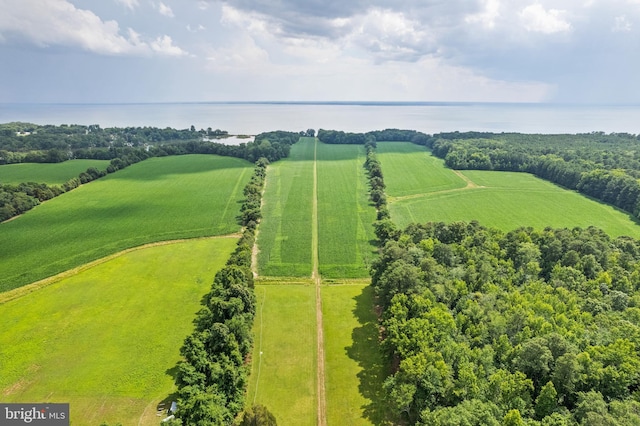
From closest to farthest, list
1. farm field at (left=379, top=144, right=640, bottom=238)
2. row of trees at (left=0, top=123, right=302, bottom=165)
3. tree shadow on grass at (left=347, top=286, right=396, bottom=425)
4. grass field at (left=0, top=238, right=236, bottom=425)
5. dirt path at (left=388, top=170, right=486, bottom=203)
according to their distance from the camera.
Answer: tree shadow on grass at (left=347, top=286, right=396, bottom=425) < grass field at (left=0, top=238, right=236, bottom=425) < farm field at (left=379, top=144, right=640, bottom=238) < dirt path at (left=388, top=170, right=486, bottom=203) < row of trees at (left=0, top=123, right=302, bottom=165)

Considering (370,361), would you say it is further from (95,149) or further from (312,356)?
(95,149)

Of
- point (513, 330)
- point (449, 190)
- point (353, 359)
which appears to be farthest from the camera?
point (449, 190)

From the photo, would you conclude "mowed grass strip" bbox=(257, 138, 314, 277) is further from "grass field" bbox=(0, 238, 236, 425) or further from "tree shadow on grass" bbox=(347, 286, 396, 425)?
"tree shadow on grass" bbox=(347, 286, 396, 425)

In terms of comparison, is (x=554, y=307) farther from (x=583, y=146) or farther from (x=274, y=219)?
(x=583, y=146)

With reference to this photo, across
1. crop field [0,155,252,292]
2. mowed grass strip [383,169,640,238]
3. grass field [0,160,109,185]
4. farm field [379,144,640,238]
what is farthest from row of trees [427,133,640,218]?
grass field [0,160,109,185]

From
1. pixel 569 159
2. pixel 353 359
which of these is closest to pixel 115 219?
pixel 353 359

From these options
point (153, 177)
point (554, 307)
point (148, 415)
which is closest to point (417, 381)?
point (554, 307)

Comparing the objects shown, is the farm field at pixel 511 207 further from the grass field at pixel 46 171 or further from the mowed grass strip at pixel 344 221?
the grass field at pixel 46 171
